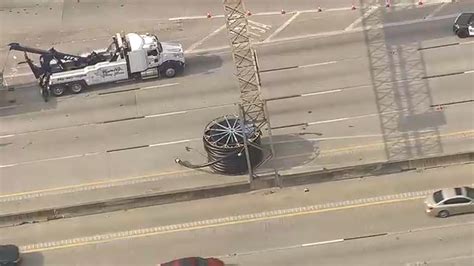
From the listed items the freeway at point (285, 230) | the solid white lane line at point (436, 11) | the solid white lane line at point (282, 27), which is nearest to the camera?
the freeway at point (285, 230)

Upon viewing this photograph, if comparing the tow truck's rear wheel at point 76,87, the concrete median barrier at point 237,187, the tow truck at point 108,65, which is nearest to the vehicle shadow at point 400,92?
the concrete median barrier at point 237,187

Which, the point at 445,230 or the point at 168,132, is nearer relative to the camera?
the point at 445,230

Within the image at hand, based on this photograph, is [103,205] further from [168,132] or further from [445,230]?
[445,230]

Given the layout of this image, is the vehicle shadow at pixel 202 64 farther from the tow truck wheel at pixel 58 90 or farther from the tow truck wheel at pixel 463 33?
the tow truck wheel at pixel 463 33

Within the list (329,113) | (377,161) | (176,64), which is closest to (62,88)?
(176,64)

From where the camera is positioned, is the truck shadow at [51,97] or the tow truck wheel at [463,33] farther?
the tow truck wheel at [463,33]

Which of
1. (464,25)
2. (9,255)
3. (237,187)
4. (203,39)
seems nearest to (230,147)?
(237,187)
